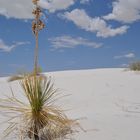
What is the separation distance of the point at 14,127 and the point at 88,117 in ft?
4.20

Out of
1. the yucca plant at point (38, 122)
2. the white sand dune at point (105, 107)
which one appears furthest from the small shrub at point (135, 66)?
the yucca plant at point (38, 122)

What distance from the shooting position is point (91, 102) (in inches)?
281

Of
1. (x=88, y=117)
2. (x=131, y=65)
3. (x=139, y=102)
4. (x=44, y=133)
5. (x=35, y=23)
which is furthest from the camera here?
(x=131, y=65)

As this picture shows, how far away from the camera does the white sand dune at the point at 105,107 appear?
4.51 metres

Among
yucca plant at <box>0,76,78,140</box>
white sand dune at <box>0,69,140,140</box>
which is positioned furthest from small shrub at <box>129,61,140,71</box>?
yucca plant at <box>0,76,78,140</box>

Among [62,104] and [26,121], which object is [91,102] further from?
[26,121]

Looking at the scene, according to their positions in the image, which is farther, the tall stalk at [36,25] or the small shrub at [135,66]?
the small shrub at [135,66]

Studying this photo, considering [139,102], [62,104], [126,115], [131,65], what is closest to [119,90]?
[139,102]

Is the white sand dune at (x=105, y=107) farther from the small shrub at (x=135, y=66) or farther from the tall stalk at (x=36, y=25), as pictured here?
the small shrub at (x=135, y=66)

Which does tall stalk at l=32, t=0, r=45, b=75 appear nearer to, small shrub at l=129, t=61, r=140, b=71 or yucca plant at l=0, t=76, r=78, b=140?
yucca plant at l=0, t=76, r=78, b=140

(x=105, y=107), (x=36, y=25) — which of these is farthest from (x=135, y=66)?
(x=36, y=25)

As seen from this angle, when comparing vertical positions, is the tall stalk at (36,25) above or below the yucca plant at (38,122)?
above

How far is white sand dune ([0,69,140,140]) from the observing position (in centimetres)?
451

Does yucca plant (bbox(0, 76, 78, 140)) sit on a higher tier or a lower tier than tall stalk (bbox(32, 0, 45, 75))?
lower
